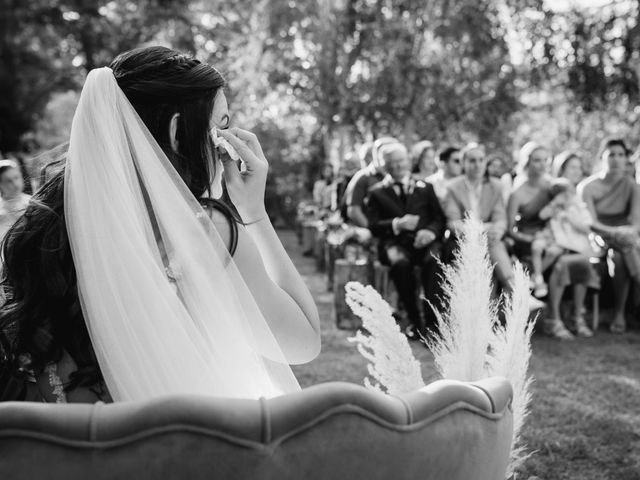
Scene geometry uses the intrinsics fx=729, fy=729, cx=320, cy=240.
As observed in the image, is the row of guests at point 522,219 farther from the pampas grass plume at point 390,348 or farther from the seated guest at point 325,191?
the pampas grass plume at point 390,348

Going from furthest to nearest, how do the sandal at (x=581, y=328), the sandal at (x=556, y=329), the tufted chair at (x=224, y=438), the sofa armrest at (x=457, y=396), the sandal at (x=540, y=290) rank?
the sandal at (x=581, y=328)
the sandal at (x=556, y=329)
the sandal at (x=540, y=290)
the sofa armrest at (x=457, y=396)
the tufted chair at (x=224, y=438)

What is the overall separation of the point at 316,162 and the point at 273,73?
4.35 m

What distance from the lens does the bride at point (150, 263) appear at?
148 cm

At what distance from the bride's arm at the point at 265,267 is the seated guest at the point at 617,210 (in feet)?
20.5

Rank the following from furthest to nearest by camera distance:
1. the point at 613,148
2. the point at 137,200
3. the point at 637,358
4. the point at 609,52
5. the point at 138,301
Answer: the point at 609,52, the point at 613,148, the point at 637,358, the point at 137,200, the point at 138,301

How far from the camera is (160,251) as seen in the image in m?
1.60

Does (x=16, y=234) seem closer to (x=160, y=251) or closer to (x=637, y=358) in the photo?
(x=160, y=251)

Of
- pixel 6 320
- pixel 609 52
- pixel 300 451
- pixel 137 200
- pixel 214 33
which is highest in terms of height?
pixel 214 33

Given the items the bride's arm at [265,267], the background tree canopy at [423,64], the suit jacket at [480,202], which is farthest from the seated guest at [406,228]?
the background tree canopy at [423,64]

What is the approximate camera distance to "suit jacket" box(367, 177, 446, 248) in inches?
271

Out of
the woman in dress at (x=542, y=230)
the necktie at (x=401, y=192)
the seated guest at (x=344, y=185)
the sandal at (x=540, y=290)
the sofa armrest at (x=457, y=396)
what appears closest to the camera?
the sofa armrest at (x=457, y=396)

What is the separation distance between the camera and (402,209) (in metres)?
7.15

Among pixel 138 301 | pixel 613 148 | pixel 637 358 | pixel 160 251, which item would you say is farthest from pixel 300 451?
pixel 613 148

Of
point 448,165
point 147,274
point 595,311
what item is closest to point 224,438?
point 147,274
